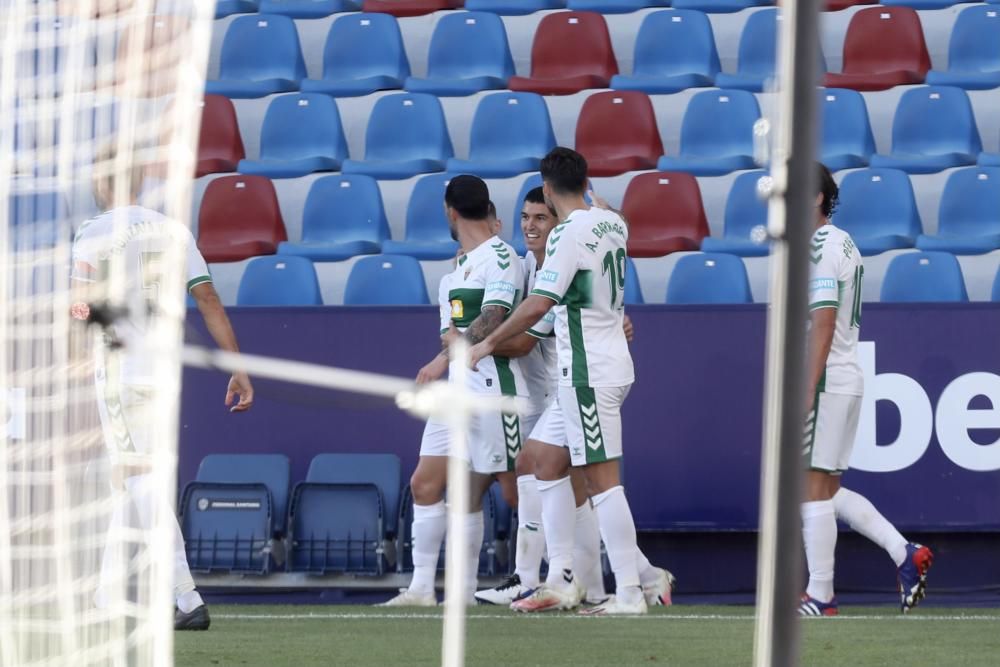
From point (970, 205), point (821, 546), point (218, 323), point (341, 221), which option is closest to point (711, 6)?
point (970, 205)

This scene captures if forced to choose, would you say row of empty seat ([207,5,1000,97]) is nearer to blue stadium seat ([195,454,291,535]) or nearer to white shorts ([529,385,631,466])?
blue stadium seat ([195,454,291,535])

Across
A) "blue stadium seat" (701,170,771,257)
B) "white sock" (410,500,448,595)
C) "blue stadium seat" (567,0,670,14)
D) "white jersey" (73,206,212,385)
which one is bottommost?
"white sock" (410,500,448,595)

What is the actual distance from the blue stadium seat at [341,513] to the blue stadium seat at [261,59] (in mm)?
4233

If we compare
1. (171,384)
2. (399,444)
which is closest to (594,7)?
(399,444)

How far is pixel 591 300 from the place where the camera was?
273 inches

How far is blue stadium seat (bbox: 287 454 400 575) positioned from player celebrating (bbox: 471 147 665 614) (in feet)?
3.78

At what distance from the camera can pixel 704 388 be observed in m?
7.75

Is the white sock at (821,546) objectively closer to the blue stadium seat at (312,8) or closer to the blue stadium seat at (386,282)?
the blue stadium seat at (386,282)

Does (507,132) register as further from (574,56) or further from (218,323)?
(218,323)

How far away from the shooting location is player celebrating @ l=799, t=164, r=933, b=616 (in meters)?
6.62

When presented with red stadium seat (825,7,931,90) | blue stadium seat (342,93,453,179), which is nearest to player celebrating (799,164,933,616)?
blue stadium seat (342,93,453,179)

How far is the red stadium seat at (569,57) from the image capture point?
11227 millimetres

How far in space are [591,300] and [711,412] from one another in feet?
3.74

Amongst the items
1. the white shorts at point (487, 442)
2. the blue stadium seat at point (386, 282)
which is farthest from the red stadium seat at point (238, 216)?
the white shorts at point (487, 442)
